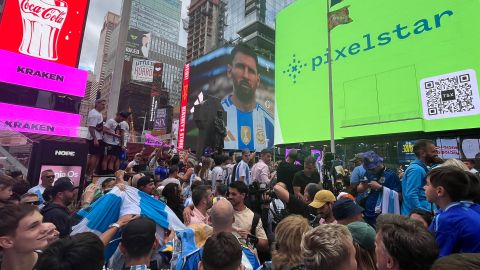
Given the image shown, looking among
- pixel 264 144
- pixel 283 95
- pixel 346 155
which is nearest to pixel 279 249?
pixel 346 155

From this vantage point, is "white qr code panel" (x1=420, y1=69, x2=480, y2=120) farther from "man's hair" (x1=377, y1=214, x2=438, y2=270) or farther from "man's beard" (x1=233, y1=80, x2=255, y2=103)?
"man's beard" (x1=233, y1=80, x2=255, y2=103)

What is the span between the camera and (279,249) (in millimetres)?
2174

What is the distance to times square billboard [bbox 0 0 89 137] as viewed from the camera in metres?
14.1

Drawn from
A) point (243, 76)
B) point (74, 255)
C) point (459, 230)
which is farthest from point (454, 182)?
point (243, 76)

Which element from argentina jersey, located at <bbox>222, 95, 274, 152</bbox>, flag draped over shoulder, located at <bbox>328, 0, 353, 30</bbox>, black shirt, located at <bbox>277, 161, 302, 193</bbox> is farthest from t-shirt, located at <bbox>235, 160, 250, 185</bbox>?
argentina jersey, located at <bbox>222, 95, 274, 152</bbox>

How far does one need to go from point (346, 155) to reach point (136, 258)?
48.4 ft

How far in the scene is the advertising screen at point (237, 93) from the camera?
3469 cm

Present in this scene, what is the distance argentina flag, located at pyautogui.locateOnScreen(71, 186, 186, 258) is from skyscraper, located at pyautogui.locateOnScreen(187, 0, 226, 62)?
3346 inches

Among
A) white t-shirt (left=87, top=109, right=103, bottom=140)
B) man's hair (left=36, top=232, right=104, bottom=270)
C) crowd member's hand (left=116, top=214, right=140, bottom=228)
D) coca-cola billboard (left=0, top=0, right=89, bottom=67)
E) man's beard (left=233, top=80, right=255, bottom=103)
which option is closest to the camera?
man's hair (left=36, top=232, right=104, bottom=270)

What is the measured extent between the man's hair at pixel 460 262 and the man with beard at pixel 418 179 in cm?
283

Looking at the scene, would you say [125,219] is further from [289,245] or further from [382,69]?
[382,69]

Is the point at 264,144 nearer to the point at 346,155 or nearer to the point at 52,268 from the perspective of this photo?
the point at 346,155

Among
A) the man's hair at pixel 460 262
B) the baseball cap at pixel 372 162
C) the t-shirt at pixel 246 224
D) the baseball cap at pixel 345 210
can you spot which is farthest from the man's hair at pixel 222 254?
the baseball cap at pixel 372 162

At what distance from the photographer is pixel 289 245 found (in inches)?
83.6
